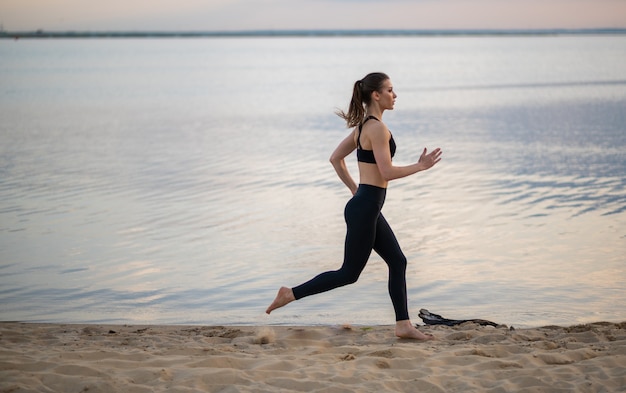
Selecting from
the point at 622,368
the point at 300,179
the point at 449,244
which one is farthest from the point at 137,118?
the point at 622,368

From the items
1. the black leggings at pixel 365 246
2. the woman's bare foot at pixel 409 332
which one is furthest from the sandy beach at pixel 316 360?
the black leggings at pixel 365 246

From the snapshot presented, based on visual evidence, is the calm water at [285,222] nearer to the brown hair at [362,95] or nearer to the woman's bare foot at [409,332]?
the woman's bare foot at [409,332]

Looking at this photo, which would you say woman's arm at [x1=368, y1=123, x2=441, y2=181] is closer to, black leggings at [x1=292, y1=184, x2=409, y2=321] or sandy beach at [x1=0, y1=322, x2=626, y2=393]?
black leggings at [x1=292, y1=184, x2=409, y2=321]

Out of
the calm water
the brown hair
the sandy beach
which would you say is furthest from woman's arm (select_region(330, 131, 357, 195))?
the calm water

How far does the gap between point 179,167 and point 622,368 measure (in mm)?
12749

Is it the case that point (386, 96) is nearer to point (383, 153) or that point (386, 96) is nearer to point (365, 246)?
point (383, 153)

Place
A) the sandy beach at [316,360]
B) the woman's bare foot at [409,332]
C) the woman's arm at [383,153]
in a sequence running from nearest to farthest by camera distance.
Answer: the sandy beach at [316,360]
the woman's arm at [383,153]
the woman's bare foot at [409,332]

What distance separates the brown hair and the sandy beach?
1.53m

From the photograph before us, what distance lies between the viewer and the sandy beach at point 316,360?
494 cm

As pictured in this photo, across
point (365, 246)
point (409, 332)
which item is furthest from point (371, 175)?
point (409, 332)

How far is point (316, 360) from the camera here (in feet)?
18.1

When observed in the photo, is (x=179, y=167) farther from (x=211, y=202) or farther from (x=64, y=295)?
(x=64, y=295)

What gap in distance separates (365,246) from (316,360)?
83 cm

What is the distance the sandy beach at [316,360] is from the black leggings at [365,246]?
1.32ft
